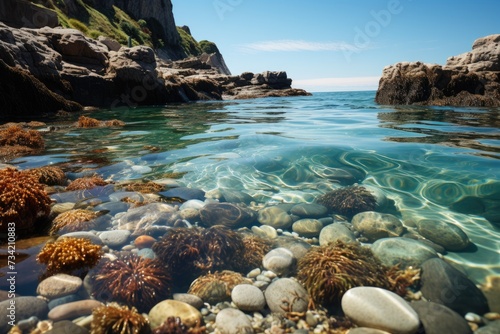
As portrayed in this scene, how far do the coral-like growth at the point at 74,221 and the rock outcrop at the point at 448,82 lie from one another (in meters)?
22.2

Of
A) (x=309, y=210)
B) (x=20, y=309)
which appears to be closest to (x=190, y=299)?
(x=20, y=309)

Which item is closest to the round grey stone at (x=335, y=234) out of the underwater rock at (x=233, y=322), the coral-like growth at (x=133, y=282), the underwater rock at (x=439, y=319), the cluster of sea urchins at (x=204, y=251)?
the cluster of sea urchins at (x=204, y=251)

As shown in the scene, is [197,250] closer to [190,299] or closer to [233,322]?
[190,299]

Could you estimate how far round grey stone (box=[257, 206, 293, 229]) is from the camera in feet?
13.9

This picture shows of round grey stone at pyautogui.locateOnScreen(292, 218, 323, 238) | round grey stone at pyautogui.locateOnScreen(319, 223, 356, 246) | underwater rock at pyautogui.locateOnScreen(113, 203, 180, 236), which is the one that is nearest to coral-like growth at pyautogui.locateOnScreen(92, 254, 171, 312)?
underwater rock at pyautogui.locateOnScreen(113, 203, 180, 236)

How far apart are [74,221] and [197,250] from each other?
5.92 feet

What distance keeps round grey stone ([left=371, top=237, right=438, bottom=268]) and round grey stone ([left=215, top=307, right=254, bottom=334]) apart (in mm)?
1825

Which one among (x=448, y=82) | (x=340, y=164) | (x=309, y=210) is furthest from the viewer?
(x=448, y=82)

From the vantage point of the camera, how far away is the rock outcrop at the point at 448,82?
63.9 ft

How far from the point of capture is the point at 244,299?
107 inches

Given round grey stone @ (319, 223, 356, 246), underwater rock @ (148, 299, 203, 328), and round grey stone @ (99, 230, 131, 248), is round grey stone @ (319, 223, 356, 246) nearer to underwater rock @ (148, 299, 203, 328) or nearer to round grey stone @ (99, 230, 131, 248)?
underwater rock @ (148, 299, 203, 328)

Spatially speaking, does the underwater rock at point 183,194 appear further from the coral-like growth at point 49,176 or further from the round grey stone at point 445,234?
the round grey stone at point 445,234

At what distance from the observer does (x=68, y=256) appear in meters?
3.00

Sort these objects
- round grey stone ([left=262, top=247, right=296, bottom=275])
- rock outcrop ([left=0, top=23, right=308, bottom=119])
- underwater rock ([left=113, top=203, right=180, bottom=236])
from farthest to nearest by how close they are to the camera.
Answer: rock outcrop ([left=0, top=23, right=308, bottom=119]) → underwater rock ([left=113, top=203, right=180, bottom=236]) → round grey stone ([left=262, top=247, right=296, bottom=275])
